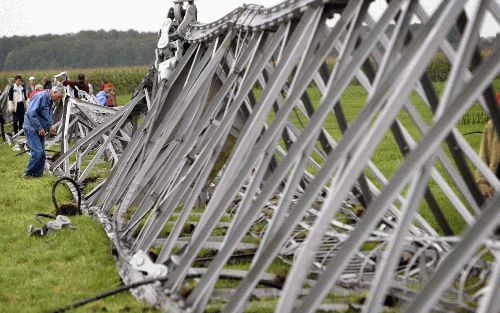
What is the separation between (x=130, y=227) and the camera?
8.14 m

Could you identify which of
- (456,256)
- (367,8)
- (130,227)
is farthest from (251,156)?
(130,227)

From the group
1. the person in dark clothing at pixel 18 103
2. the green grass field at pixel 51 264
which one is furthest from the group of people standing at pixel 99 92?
the green grass field at pixel 51 264

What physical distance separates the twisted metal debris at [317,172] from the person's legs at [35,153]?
4.92 m

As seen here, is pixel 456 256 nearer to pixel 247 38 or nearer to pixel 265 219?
pixel 247 38

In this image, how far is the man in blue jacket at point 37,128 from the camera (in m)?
15.3

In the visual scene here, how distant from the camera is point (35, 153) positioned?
50.2 feet

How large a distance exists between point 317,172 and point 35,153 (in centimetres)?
1061

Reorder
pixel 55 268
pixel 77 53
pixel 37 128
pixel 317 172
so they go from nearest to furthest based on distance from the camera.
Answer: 1. pixel 317 172
2. pixel 55 268
3. pixel 37 128
4. pixel 77 53

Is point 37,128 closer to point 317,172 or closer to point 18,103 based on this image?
point 317,172

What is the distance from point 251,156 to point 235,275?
1.26 meters

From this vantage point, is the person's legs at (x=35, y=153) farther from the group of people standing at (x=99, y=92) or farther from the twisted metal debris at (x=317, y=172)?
the twisted metal debris at (x=317, y=172)

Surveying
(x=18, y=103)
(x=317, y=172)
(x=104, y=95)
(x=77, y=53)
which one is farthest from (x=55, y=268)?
(x=77, y=53)

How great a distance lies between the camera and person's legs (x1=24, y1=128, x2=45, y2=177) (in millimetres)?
15242

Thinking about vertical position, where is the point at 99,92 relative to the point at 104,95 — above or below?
below
